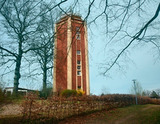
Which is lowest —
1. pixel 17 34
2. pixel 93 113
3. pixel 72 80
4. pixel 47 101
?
pixel 93 113

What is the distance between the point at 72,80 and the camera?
24766mm

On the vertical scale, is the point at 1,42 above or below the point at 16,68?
above

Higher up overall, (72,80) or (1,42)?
(1,42)

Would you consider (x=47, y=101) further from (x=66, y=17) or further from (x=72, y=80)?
(x=72, y=80)

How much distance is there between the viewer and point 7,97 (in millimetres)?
6172

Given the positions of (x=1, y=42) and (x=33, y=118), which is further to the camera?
(x=1, y=42)

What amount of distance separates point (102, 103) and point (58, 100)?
4653 millimetres

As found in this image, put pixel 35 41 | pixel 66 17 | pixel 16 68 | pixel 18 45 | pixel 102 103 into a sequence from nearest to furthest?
pixel 66 17 < pixel 35 41 < pixel 102 103 < pixel 18 45 < pixel 16 68

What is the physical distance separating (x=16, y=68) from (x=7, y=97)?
8.19 m

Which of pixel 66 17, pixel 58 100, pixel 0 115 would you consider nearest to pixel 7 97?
pixel 0 115

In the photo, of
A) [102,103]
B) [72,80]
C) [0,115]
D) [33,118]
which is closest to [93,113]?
[102,103]

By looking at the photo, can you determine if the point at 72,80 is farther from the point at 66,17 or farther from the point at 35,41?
the point at 66,17

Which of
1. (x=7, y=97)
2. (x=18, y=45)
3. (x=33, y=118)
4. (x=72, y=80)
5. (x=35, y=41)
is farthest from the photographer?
(x=72, y=80)

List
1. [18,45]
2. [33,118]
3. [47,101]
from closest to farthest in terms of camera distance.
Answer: [33,118], [47,101], [18,45]
